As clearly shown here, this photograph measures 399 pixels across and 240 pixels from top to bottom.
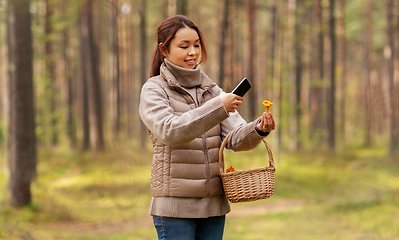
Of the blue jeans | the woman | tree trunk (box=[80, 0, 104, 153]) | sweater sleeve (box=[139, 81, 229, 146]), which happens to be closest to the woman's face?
the woman

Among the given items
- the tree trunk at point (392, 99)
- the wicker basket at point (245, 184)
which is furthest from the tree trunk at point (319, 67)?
the wicker basket at point (245, 184)

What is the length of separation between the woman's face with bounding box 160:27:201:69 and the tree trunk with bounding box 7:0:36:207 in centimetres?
613

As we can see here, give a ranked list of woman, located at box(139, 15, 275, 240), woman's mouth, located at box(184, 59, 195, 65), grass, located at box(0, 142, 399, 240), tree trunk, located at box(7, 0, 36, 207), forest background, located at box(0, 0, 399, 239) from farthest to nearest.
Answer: forest background, located at box(0, 0, 399, 239)
tree trunk, located at box(7, 0, 36, 207)
grass, located at box(0, 142, 399, 240)
woman's mouth, located at box(184, 59, 195, 65)
woman, located at box(139, 15, 275, 240)

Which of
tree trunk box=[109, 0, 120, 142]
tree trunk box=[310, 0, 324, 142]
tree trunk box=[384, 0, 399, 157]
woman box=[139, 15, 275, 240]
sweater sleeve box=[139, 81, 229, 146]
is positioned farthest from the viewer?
tree trunk box=[310, 0, 324, 142]

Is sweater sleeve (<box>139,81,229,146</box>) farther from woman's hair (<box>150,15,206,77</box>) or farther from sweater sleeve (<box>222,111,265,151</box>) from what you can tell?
woman's hair (<box>150,15,206,77</box>)

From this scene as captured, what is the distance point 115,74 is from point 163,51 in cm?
1326

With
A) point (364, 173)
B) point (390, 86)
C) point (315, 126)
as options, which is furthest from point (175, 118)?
point (315, 126)

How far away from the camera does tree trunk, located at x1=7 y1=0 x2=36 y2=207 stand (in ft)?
24.3

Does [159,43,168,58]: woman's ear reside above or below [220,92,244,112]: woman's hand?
above

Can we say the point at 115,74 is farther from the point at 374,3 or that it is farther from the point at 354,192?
the point at 374,3

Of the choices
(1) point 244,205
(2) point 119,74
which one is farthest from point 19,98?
(2) point 119,74

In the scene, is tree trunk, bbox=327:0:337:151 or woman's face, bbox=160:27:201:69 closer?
woman's face, bbox=160:27:201:69

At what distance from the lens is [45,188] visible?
345 inches

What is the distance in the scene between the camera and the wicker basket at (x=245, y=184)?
85.1 inches
